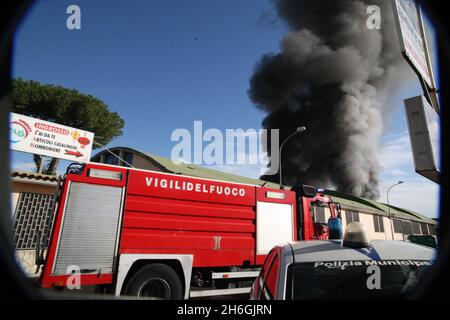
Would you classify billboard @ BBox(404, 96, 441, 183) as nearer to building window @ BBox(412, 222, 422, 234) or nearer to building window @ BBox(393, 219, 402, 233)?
building window @ BBox(393, 219, 402, 233)

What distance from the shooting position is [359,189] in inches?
1688

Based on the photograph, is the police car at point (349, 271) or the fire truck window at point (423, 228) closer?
the police car at point (349, 271)

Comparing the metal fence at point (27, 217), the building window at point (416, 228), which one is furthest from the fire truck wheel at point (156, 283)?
the building window at point (416, 228)

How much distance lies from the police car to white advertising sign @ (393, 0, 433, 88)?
4396mm

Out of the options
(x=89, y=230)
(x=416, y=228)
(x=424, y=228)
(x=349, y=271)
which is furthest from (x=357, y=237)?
(x=424, y=228)

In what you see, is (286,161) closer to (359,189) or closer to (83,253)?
(359,189)

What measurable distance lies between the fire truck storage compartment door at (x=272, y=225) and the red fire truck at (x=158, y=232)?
26mm

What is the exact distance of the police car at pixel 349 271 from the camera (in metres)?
2.40

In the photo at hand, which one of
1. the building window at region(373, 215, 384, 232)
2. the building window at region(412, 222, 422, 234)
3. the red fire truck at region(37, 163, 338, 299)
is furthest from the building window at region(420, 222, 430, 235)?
the red fire truck at region(37, 163, 338, 299)

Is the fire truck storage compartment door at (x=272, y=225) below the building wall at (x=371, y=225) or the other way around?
below

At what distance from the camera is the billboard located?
4341mm

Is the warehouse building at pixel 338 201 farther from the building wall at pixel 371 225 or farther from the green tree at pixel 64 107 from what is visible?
the green tree at pixel 64 107

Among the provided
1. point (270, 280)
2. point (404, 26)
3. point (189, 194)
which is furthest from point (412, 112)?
point (189, 194)
